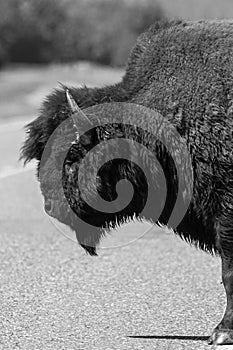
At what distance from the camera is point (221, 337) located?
5871mm

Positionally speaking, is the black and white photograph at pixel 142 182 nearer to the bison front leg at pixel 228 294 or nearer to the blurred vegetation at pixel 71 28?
the bison front leg at pixel 228 294

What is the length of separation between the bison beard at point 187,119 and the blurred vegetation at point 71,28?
2297cm

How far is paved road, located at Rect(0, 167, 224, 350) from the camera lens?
19.8 ft

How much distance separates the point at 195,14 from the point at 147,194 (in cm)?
2336

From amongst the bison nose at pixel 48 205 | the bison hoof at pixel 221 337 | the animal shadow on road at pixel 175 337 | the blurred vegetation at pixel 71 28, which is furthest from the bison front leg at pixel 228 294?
the blurred vegetation at pixel 71 28

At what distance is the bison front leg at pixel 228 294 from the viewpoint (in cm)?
582

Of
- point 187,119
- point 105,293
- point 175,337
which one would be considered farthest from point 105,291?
point 187,119

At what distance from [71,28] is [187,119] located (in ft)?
90.0

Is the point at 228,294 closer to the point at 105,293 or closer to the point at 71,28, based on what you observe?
the point at 105,293

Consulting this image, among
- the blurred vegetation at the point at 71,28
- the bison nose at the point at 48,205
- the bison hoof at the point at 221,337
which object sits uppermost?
the blurred vegetation at the point at 71,28

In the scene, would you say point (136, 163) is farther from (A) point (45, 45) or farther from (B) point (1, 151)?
(A) point (45, 45)

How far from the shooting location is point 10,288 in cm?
725

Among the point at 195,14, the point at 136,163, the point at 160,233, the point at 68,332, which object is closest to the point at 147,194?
the point at 136,163

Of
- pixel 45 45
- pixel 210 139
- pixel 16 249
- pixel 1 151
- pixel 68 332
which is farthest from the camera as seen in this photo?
pixel 45 45
